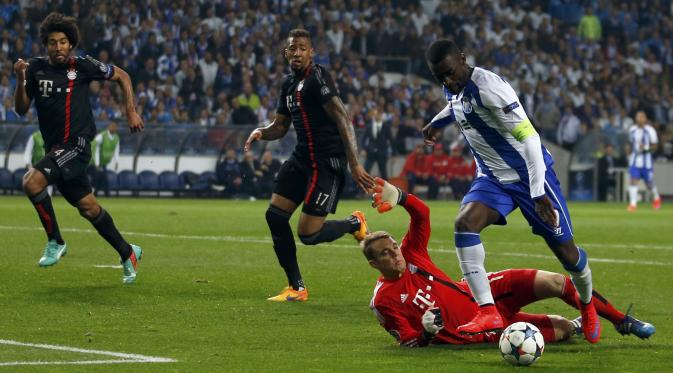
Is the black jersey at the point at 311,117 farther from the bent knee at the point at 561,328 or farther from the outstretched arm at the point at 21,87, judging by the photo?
the bent knee at the point at 561,328

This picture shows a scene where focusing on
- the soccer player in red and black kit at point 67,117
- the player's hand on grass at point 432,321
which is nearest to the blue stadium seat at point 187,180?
the soccer player in red and black kit at point 67,117

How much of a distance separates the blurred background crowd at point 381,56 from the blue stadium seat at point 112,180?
132cm

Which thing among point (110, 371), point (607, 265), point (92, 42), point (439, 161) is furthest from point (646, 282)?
point (92, 42)

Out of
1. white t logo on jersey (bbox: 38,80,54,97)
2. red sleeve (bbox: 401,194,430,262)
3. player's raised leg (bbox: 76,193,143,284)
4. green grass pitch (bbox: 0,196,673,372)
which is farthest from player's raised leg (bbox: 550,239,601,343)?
white t logo on jersey (bbox: 38,80,54,97)

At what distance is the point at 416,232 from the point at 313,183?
2482 mm

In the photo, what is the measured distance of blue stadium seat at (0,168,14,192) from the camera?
33.7 metres

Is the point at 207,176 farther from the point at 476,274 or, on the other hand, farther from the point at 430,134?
the point at 476,274

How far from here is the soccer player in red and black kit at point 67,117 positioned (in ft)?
40.5

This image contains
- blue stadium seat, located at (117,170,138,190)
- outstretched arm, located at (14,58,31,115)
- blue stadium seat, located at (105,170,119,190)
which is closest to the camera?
outstretched arm, located at (14,58,31,115)

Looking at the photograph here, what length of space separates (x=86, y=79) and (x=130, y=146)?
21797 millimetres

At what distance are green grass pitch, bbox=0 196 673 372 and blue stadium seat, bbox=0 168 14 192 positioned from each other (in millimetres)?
12016

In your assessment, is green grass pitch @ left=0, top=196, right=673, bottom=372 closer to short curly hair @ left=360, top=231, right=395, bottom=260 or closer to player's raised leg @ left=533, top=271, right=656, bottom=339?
player's raised leg @ left=533, top=271, right=656, bottom=339

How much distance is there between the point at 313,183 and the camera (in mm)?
11625

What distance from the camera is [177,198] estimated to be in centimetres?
3466
